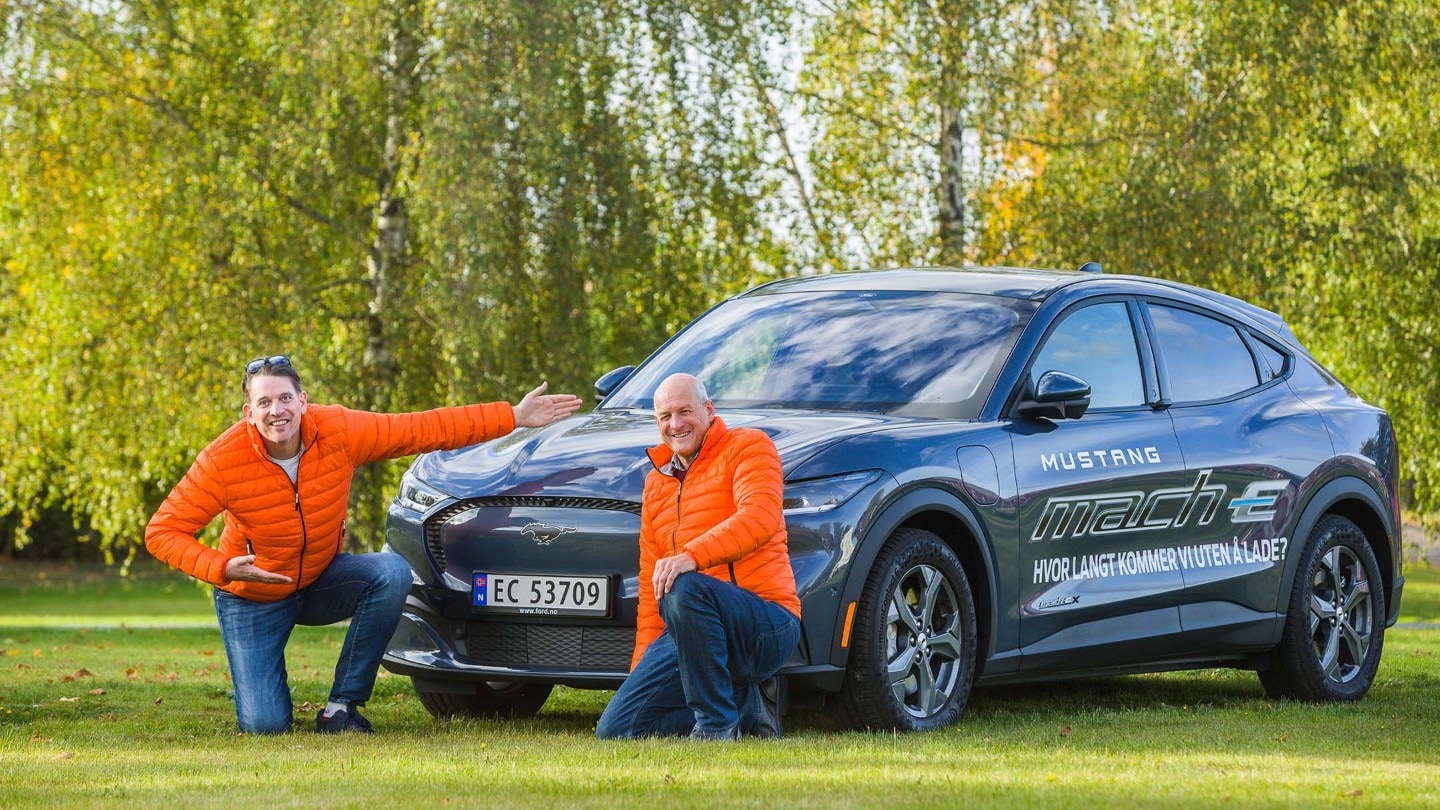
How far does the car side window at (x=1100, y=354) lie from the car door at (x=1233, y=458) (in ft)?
0.62

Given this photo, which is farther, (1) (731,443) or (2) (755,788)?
(1) (731,443)

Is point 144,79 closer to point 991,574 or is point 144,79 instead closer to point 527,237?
point 527,237

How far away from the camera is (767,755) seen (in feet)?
20.5

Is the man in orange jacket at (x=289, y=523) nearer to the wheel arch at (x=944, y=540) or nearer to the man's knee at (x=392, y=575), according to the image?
the man's knee at (x=392, y=575)

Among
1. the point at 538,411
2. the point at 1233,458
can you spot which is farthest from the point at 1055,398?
the point at 538,411

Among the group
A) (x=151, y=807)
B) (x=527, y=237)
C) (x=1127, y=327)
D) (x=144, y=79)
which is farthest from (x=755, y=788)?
(x=144, y=79)

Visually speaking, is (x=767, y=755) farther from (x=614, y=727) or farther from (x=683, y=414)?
(x=683, y=414)

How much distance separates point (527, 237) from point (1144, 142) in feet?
20.2

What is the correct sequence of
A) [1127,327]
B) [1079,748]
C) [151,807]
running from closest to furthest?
[151,807], [1079,748], [1127,327]

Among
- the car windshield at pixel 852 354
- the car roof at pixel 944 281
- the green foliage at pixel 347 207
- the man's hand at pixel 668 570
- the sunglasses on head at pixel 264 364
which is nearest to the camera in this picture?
the man's hand at pixel 668 570

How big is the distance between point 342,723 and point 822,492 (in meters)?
2.09

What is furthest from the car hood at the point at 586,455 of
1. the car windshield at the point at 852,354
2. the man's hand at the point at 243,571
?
the man's hand at the point at 243,571

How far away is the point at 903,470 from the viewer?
7.09 m

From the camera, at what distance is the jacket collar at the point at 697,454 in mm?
6973
